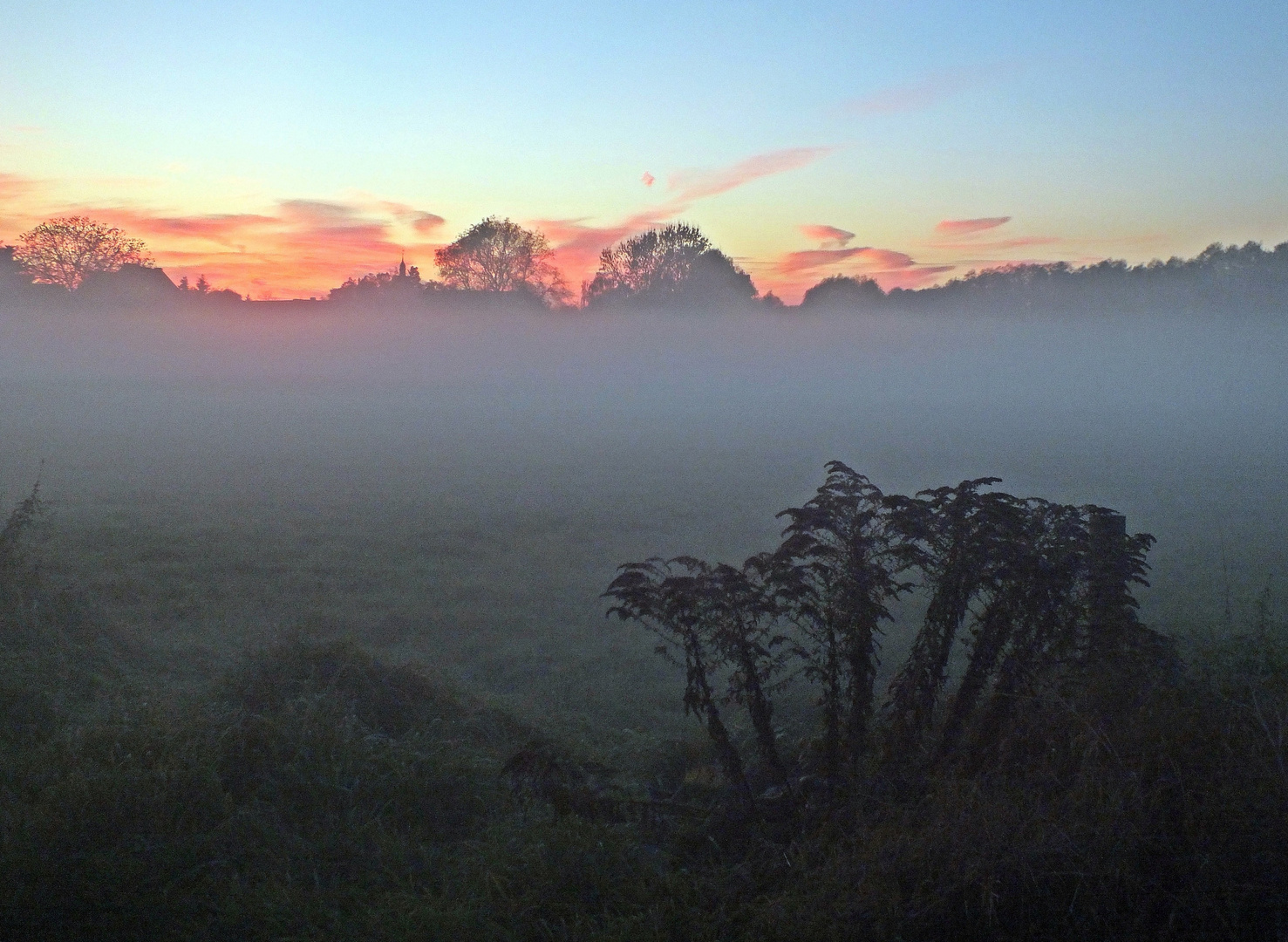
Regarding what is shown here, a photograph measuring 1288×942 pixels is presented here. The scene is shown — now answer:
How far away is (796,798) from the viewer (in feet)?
15.5

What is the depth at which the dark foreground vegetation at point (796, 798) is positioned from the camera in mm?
3326

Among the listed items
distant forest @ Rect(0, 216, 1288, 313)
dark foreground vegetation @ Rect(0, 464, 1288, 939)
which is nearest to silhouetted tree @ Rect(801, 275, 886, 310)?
distant forest @ Rect(0, 216, 1288, 313)

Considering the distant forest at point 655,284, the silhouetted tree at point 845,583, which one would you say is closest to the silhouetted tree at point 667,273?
the distant forest at point 655,284

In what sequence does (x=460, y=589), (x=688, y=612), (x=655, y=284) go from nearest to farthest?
(x=688, y=612)
(x=460, y=589)
(x=655, y=284)

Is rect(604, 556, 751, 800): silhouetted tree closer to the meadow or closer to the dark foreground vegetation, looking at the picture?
the dark foreground vegetation

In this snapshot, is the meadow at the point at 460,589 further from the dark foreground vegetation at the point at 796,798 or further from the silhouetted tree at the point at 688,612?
the silhouetted tree at the point at 688,612

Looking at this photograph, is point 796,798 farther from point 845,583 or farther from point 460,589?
point 460,589

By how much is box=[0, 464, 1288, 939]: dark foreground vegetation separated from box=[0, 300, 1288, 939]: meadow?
31 millimetres

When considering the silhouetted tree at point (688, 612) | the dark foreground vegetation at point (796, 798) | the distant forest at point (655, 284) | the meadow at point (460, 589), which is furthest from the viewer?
the distant forest at point (655, 284)

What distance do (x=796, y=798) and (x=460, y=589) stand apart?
751 cm

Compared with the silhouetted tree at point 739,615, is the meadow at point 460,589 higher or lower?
lower

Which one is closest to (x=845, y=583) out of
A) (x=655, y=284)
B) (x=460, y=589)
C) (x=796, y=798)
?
(x=796, y=798)

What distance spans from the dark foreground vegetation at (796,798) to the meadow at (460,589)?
0.10 feet

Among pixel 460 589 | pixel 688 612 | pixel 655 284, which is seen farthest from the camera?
pixel 655 284
